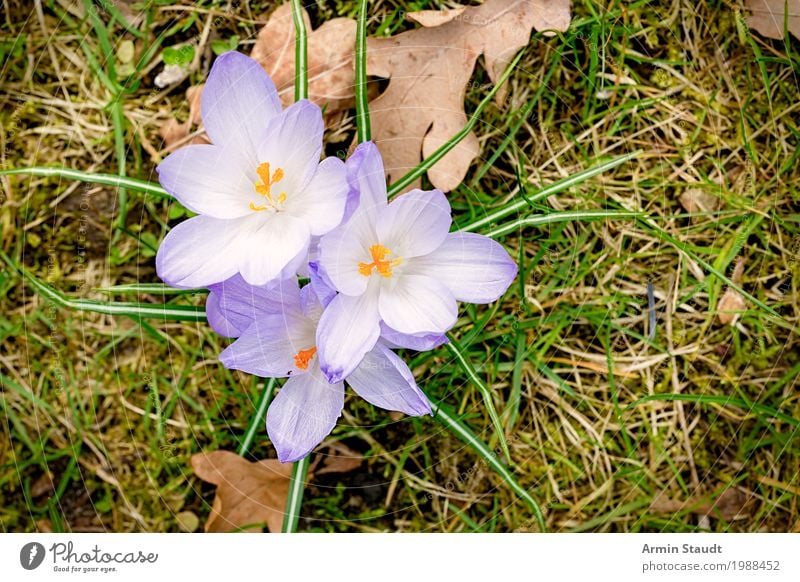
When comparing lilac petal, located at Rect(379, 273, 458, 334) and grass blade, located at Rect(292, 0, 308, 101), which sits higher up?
grass blade, located at Rect(292, 0, 308, 101)

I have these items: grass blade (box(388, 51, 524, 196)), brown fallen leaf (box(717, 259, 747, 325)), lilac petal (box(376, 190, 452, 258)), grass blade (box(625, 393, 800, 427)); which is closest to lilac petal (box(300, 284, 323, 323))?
lilac petal (box(376, 190, 452, 258))

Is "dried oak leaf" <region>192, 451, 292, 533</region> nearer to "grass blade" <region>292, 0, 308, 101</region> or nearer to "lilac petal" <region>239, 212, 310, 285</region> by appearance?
"lilac petal" <region>239, 212, 310, 285</region>

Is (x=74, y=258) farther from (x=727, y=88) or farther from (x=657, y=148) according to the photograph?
(x=727, y=88)

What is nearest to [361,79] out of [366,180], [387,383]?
[366,180]

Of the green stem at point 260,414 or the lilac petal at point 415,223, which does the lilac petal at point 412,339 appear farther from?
the green stem at point 260,414
